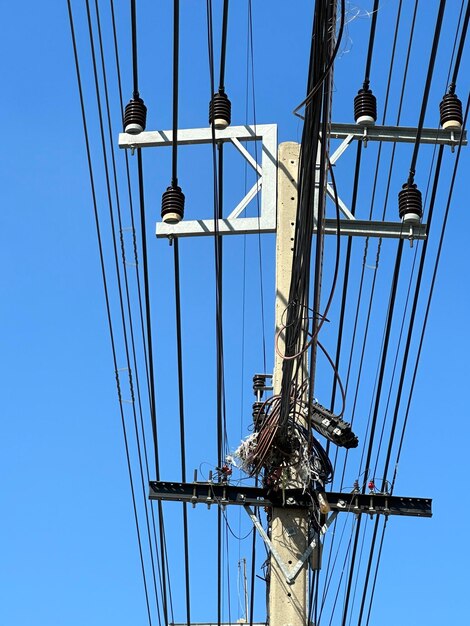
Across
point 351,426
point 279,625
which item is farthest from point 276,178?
point 279,625

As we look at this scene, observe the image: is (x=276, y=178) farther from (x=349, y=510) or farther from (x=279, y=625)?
(x=279, y=625)

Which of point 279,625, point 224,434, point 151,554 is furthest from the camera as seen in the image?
point 151,554

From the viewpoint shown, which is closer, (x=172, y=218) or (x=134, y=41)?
(x=134, y=41)

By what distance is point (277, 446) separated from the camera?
1099 cm

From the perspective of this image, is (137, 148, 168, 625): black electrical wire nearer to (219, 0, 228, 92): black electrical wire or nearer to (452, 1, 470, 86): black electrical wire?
(219, 0, 228, 92): black electrical wire

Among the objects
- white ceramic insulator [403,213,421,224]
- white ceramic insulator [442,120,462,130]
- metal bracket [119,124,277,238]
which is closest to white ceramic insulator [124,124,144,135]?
metal bracket [119,124,277,238]

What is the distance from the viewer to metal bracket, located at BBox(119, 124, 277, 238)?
32.3ft

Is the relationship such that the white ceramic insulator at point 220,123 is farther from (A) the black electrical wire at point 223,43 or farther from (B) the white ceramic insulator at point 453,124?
(B) the white ceramic insulator at point 453,124

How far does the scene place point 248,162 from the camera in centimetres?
1034

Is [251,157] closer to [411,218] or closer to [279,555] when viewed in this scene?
[411,218]

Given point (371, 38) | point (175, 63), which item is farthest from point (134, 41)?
point (371, 38)

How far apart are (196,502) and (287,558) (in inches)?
44.5

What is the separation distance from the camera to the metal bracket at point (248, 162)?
986 centimetres

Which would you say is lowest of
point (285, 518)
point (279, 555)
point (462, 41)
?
point (279, 555)
